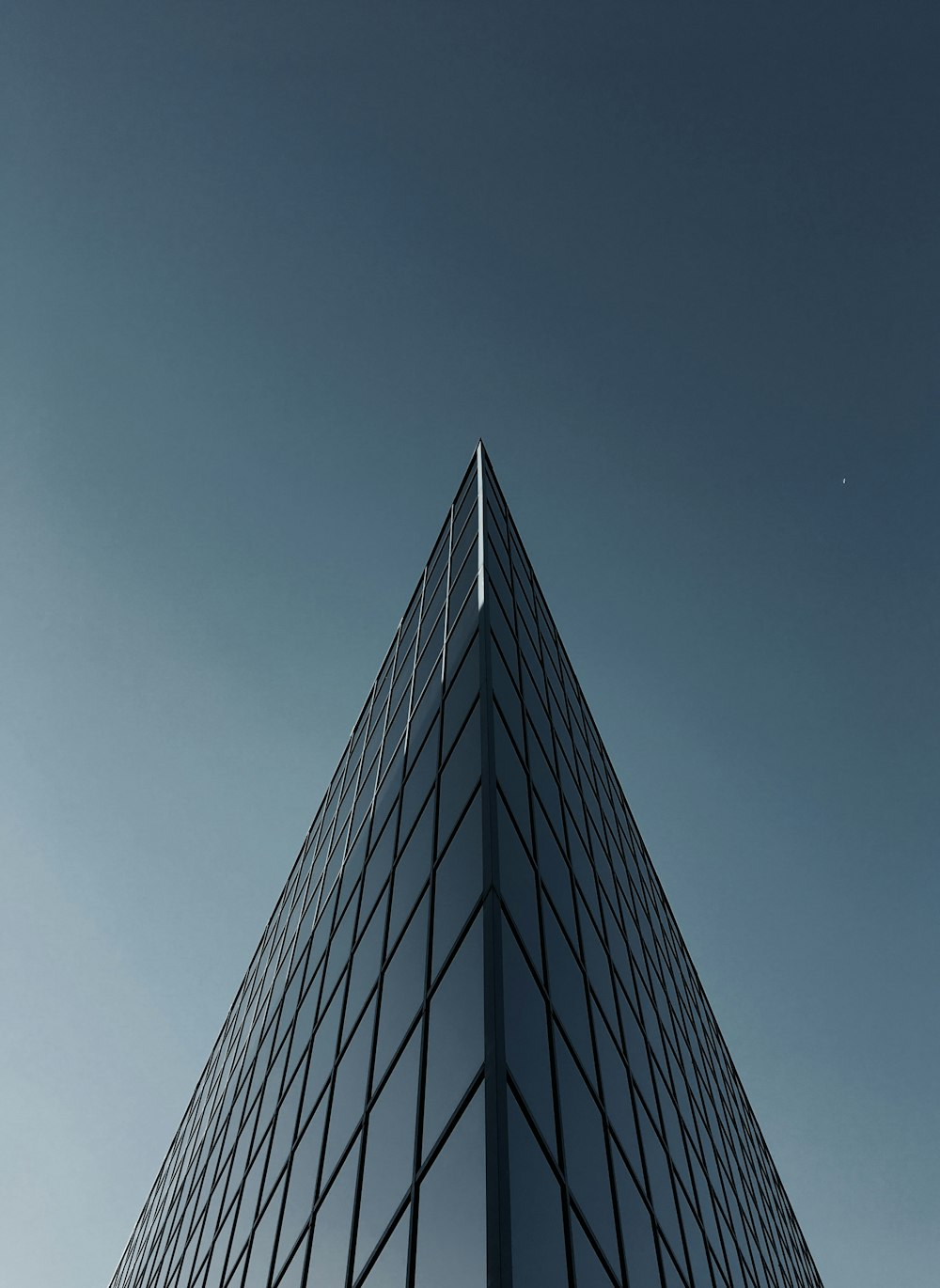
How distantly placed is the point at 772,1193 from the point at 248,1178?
74.0ft

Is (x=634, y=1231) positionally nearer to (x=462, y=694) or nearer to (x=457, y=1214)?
(x=457, y=1214)

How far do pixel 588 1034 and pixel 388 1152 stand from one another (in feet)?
10.5

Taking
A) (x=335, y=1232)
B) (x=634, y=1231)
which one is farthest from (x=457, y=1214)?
(x=634, y=1231)

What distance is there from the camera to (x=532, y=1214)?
308 inches

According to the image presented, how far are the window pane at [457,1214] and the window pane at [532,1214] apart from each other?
283 mm

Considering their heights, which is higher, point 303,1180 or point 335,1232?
point 303,1180

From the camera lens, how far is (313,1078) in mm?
14578

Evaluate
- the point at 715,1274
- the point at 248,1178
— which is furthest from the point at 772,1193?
the point at 248,1178

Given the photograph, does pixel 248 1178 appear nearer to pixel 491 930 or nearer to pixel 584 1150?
pixel 584 1150

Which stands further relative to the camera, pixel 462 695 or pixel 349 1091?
pixel 462 695

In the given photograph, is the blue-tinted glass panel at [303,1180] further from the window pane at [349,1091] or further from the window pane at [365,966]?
the window pane at [365,966]

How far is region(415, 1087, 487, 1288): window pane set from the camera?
7312 mm

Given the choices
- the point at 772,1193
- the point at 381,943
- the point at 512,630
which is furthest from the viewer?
the point at 772,1193

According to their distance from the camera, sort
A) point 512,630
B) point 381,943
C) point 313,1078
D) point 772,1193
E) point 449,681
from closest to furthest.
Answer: point 381,943 → point 313,1078 → point 449,681 → point 512,630 → point 772,1193
